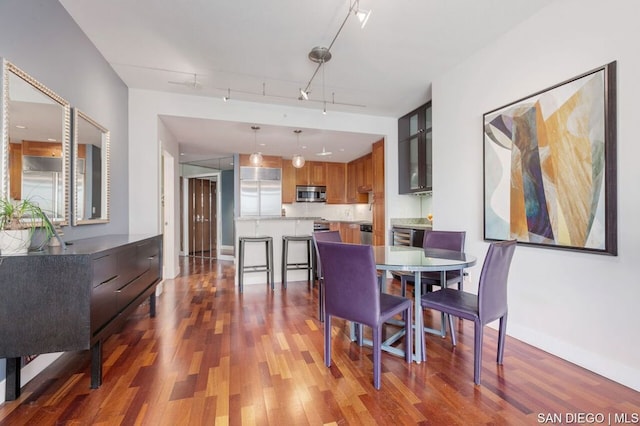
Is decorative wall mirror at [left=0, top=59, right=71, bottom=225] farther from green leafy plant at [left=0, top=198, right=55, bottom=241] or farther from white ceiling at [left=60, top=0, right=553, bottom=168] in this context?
white ceiling at [left=60, top=0, right=553, bottom=168]

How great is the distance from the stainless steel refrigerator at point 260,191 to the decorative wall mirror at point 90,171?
3.47m

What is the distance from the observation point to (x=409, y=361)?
2111 millimetres

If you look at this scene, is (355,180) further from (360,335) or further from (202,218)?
(360,335)

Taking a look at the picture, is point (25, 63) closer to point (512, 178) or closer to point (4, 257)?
point (4, 257)

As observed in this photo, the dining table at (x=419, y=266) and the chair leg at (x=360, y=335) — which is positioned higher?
the dining table at (x=419, y=266)

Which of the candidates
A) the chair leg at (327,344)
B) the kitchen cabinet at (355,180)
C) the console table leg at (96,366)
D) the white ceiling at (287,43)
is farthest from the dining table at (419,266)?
the kitchen cabinet at (355,180)

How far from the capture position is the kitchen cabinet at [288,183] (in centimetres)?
690

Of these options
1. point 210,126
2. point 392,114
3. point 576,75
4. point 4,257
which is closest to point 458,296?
point 576,75

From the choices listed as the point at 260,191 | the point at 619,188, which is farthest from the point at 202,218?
the point at 619,188

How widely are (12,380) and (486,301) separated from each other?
2.83 m

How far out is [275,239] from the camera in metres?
4.55

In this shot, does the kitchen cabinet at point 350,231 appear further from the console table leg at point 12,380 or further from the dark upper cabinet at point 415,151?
the console table leg at point 12,380

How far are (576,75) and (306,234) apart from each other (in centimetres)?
352

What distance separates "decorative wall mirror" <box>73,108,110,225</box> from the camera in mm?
2453
